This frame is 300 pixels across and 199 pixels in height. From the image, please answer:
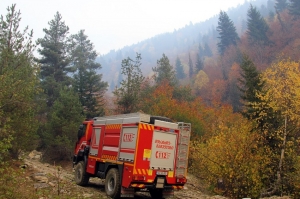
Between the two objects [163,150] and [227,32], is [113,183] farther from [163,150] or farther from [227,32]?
[227,32]

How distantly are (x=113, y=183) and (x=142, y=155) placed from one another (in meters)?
2.06

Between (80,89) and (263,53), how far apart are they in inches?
1851

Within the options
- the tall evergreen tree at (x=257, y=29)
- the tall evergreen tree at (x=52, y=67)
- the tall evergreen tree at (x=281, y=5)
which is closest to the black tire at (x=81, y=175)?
the tall evergreen tree at (x=52, y=67)

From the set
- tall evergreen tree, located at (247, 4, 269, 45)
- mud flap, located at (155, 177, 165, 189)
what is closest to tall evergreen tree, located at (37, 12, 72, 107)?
mud flap, located at (155, 177, 165, 189)

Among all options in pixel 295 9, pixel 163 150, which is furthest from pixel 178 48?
pixel 163 150

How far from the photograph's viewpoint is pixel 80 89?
32062 millimetres

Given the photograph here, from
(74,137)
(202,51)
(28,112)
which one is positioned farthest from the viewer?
(202,51)

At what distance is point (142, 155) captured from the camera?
10.1 m

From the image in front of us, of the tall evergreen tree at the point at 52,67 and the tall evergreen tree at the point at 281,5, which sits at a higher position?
the tall evergreen tree at the point at 281,5

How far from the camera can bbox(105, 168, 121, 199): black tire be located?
10.5 meters

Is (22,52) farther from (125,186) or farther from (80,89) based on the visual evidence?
(80,89)

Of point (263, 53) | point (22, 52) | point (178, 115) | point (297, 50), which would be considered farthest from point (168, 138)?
point (263, 53)

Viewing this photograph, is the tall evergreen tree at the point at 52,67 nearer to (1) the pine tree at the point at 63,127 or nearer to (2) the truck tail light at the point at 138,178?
(1) the pine tree at the point at 63,127

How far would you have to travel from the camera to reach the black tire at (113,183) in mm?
10453
